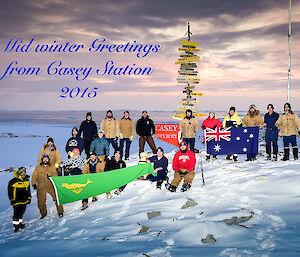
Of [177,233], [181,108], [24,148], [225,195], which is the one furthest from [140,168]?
[24,148]

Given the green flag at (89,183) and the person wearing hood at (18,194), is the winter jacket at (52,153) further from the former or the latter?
the green flag at (89,183)

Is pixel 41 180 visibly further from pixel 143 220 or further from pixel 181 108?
pixel 181 108

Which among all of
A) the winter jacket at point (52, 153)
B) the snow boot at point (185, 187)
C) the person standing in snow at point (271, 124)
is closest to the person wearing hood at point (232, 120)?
the person standing in snow at point (271, 124)

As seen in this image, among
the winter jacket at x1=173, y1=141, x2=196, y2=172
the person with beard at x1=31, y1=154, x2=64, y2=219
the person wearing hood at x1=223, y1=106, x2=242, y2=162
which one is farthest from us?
the person wearing hood at x1=223, y1=106, x2=242, y2=162

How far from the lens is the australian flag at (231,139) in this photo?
1057 centimetres

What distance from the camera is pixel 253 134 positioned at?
10570 millimetres

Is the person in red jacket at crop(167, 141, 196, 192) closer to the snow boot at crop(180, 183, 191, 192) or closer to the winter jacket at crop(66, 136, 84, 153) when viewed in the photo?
the snow boot at crop(180, 183, 191, 192)

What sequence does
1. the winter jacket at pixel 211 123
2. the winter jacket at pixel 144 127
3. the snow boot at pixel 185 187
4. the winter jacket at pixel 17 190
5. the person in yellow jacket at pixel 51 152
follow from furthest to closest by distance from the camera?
the winter jacket at pixel 144 127 → the winter jacket at pixel 211 123 → the person in yellow jacket at pixel 51 152 → the snow boot at pixel 185 187 → the winter jacket at pixel 17 190

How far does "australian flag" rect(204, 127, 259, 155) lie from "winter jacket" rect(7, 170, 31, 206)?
684 centimetres

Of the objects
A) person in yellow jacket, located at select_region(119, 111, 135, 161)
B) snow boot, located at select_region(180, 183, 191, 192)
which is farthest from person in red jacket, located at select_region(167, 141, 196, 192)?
person in yellow jacket, located at select_region(119, 111, 135, 161)

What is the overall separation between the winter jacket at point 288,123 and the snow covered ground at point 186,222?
125 cm

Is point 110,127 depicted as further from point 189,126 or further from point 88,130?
point 189,126

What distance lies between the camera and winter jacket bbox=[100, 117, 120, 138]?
11.8 m

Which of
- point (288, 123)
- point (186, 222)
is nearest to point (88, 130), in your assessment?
point (186, 222)
